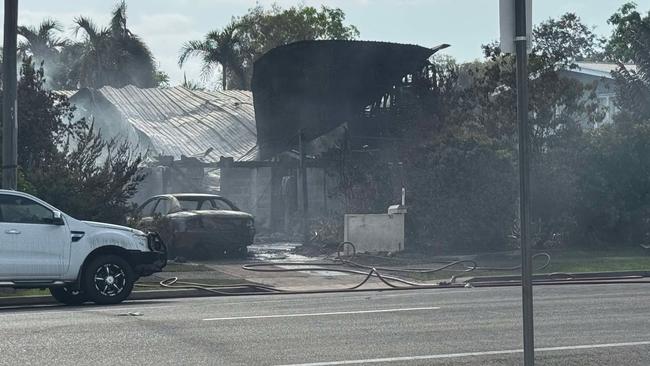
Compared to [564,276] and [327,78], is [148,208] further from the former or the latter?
[564,276]

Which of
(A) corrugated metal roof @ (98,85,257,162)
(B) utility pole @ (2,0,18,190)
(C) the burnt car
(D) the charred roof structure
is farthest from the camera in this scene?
(A) corrugated metal roof @ (98,85,257,162)

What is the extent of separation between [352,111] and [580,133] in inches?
316

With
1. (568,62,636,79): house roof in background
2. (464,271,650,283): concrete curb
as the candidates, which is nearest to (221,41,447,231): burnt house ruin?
(464,271,650,283): concrete curb

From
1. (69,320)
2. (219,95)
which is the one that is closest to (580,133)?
(69,320)

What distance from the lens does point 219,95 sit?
156 ft

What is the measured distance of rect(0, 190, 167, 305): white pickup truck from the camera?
15703 mm

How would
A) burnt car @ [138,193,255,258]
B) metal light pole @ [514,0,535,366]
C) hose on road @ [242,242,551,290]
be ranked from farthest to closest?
burnt car @ [138,193,255,258]
hose on road @ [242,242,551,290]
metal light pole @ [514,0,535,366]

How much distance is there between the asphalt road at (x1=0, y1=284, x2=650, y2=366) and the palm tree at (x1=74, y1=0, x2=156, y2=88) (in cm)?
4668

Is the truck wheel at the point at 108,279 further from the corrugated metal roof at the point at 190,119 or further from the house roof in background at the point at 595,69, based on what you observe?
the house roof in background at the point at 595,69

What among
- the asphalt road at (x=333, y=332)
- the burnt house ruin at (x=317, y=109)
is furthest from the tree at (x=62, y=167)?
the burnt house ruin at (x=317, y=109)

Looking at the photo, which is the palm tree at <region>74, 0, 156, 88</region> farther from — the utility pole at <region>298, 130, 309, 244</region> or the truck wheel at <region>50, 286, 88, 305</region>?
the truck wheel at <region>50, 286, 88, 305</region>

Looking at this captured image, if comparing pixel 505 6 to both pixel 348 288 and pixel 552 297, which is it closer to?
pixel 552 297

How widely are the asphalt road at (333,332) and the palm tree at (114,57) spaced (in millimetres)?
46678

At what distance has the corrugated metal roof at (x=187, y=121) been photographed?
37.8 metres
